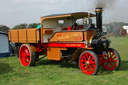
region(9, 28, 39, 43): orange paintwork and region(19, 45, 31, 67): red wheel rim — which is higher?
region(9, 28, 39, 43): orange paintwork

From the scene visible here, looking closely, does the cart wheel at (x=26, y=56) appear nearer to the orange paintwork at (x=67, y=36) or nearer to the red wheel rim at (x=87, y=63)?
the orange paintwork at (x=67, y=36)

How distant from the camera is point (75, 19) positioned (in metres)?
7.07

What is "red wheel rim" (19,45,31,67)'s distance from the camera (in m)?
7.14

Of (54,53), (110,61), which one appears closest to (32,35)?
(54,53)

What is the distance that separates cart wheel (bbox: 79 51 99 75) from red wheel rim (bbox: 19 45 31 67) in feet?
8.50

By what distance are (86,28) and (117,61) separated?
58.5 inches

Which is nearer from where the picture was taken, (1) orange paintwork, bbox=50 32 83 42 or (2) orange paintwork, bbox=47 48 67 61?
(1) orange paintwork, bbox=50 32 83 42

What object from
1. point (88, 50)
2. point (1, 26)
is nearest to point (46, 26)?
point (88, 50)

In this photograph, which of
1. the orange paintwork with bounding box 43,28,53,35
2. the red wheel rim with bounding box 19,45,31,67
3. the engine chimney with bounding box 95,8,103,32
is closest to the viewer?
the engine chimney with bounding box 95,8,103,32

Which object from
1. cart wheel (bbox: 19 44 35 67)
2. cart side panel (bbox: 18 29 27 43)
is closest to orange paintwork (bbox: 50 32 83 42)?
cart wheel (bbox: 19 44 35 67)

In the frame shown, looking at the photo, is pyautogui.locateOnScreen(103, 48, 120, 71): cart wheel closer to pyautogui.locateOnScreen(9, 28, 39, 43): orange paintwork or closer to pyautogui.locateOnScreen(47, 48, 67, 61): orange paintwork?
pyautogui.locateOnScreen(47, 48, 67, 61): orange paintwork

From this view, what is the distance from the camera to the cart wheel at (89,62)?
199 inches

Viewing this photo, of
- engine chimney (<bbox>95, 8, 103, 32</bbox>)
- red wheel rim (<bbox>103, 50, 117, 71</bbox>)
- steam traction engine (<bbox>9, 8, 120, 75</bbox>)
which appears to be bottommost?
red wheel rim (<bbox>103, 50, 117, 71</bbox>)

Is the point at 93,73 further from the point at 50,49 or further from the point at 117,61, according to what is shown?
the point at 50,49
